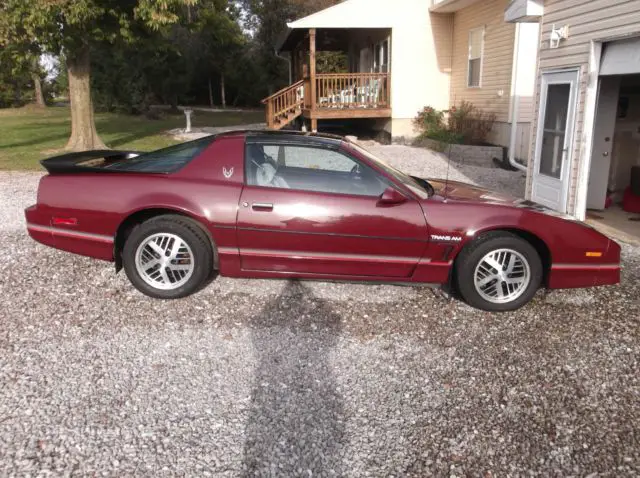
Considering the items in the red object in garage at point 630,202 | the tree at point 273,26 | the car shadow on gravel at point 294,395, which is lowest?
the car shadow on gravel at point 294,395

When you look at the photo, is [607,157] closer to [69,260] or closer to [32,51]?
[69,260]

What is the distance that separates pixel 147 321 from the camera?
13.9ft

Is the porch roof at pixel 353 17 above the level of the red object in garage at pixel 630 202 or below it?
above

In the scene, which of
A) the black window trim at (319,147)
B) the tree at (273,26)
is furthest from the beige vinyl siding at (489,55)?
the tree at (273,26)

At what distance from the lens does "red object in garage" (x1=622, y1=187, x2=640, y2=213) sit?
8.28m

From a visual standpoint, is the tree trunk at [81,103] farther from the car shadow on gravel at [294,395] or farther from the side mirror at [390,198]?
the side mirror at [390,198]

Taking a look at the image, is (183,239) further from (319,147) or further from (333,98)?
(333,98)

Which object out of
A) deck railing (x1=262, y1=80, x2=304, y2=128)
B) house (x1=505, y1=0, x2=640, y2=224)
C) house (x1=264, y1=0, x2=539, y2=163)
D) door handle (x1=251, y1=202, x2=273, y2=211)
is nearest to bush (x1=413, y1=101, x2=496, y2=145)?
house (x1=264, y1=0, x2=539, y2=163)

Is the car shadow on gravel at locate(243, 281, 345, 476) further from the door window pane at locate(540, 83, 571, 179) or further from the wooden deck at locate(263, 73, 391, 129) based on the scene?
the wooden deck at locate(263, 73, 391, 129)

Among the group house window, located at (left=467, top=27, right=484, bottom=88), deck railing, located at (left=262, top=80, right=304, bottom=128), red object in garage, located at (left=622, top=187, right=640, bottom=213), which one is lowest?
red object in garage, located at (left=622, top=187, right=640, bottom=213)

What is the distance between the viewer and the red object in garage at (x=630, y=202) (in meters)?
8.28

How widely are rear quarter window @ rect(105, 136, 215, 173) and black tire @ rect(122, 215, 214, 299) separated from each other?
0.44 m

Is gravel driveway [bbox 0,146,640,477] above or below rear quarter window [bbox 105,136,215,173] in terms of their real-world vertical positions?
below

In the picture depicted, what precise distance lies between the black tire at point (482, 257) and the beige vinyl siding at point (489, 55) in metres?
9.75
